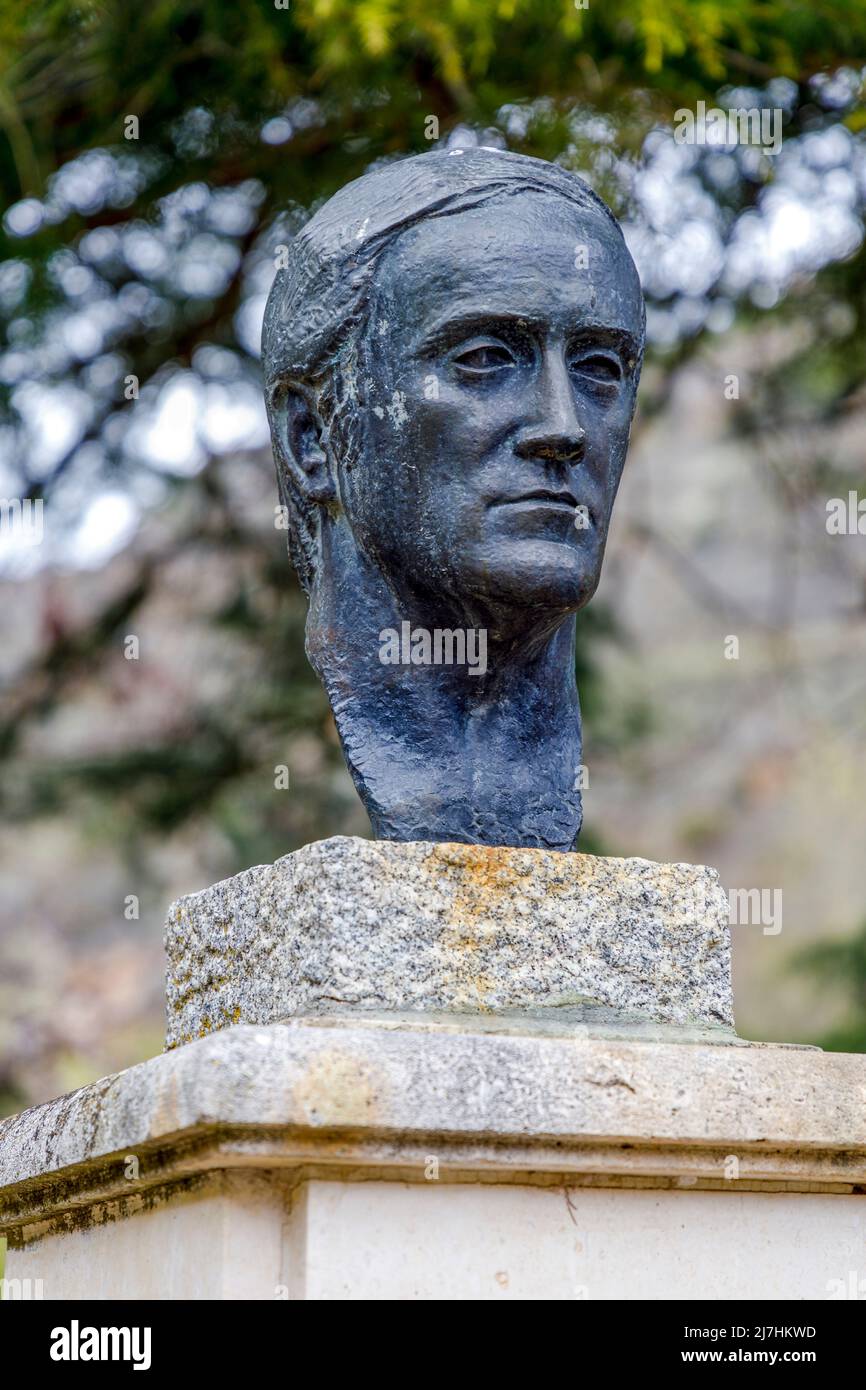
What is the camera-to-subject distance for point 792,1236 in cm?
305

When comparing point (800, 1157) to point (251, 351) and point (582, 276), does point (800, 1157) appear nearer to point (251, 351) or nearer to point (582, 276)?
point (582, 276)

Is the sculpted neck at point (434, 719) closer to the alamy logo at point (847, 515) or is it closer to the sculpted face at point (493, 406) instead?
the sculpted face at point (493, 406)

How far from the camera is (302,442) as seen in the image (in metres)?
3.48

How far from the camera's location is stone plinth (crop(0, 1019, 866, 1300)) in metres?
2.70

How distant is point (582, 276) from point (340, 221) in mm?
457

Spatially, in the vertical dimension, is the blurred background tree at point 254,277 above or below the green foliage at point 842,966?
above

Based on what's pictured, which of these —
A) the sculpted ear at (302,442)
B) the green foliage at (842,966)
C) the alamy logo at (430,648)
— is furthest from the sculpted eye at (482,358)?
the green foliage at (842,966)

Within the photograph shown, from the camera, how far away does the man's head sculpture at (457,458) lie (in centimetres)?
318

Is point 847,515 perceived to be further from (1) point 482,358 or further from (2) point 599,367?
(1) point 482,358

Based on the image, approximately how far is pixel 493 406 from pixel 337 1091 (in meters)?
1.16

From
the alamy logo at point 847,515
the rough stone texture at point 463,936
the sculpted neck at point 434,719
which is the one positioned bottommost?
the rough stone texture at point 463,936
